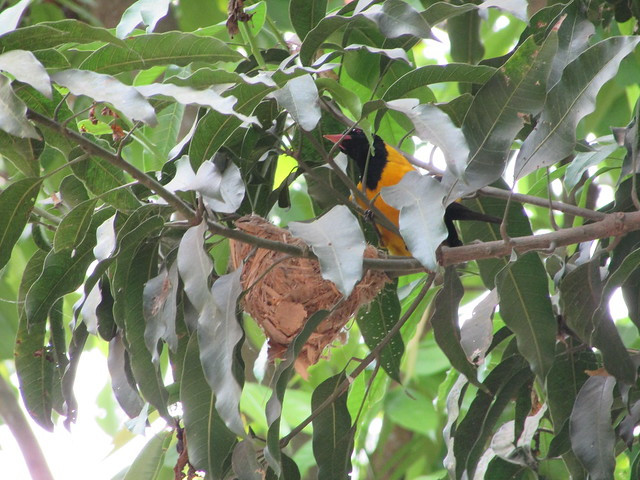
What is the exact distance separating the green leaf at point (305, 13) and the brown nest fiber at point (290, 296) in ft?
1.72

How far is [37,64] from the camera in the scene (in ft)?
4.00

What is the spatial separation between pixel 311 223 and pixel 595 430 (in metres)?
0.75

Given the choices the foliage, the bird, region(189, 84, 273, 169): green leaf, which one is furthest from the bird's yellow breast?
region(189, 84, 273, 169): green leaf

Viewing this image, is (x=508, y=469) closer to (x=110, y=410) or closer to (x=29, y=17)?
(x=29, y=17)

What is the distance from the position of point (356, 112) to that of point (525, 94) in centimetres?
31

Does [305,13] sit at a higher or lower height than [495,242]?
higher

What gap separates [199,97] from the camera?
1.33 meters

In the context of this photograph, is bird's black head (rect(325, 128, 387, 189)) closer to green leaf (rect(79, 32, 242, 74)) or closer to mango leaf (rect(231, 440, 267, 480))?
green leaf (rect(79, 32, 242, 74))

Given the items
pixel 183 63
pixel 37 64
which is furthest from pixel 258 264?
pixel 37 64

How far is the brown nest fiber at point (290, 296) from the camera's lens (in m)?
2.05

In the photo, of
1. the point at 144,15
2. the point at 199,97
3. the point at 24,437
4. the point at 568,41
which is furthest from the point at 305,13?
the point at 24,437

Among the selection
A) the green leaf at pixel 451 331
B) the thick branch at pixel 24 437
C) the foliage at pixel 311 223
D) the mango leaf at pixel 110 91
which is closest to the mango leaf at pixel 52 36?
the foliage at pixel 311 223

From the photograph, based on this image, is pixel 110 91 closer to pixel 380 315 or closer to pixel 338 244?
pixel 338 244

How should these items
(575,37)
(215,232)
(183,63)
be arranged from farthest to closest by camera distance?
1. (183,63)
2. (575,37)
3. (215,232)
